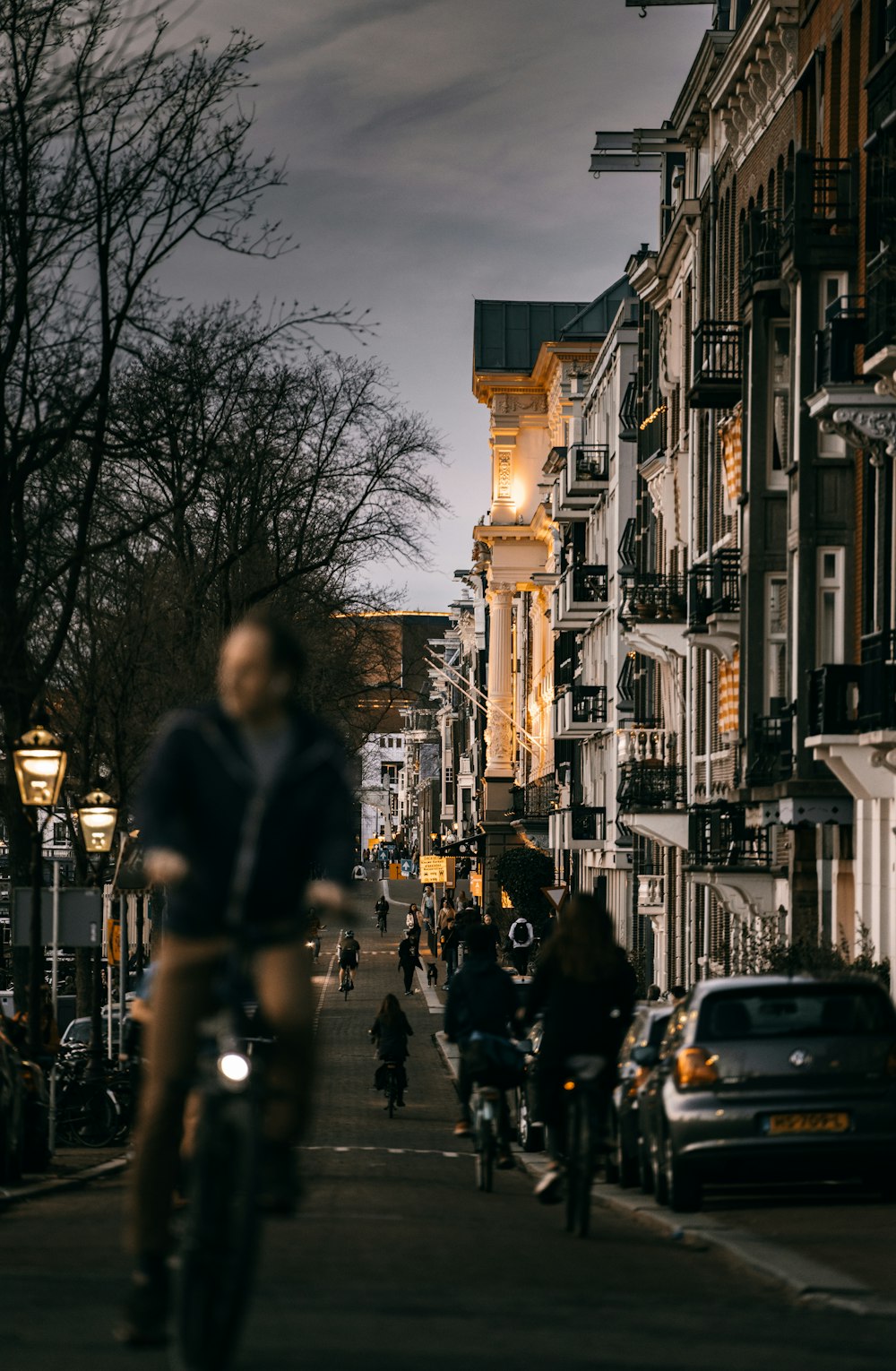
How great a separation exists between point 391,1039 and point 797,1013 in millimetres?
18422

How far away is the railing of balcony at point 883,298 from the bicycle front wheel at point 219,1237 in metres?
19.0

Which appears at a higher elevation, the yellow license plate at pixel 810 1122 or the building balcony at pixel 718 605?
the building balcony at pixel 718 605

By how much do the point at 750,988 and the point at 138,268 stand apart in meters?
13.7

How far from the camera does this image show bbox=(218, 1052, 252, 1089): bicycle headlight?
709cm

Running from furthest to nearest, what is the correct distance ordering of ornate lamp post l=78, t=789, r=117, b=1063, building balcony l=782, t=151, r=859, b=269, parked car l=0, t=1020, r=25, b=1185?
building balcony l=782, t=151, r=859, b=269, ornate lamp post l=78, t=789, r=117, b=1063, parked car l=0, t=1020, r=25, b=1185

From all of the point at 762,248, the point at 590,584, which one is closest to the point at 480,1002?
the point at 762,248

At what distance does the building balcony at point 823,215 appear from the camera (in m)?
31.1

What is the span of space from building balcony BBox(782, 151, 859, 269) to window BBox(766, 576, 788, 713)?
5.72 metres

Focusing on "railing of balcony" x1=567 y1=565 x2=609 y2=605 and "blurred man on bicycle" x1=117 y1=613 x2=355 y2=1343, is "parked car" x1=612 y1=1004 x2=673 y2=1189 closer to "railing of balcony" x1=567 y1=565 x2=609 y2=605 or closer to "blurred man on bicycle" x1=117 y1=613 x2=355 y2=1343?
"blurred man on bicycle" x1=117 y1=613 x2=355 y2=1343

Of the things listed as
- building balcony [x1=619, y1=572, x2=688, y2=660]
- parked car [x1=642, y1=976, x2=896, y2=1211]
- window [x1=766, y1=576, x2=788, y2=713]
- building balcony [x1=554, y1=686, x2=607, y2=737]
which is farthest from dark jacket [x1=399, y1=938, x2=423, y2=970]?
parked car [x1=642, y1=976, x2=896, y2=1211]

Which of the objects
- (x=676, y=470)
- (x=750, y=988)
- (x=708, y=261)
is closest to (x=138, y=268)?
(x=750, y=988)

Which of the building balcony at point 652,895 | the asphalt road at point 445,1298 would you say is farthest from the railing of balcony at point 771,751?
the building balcony at point 652,895

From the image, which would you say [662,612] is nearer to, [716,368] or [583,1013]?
[716,368]

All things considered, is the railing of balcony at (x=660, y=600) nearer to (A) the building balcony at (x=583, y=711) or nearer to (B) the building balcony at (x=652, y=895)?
(B) the building balcony at (x=652, y=895)
